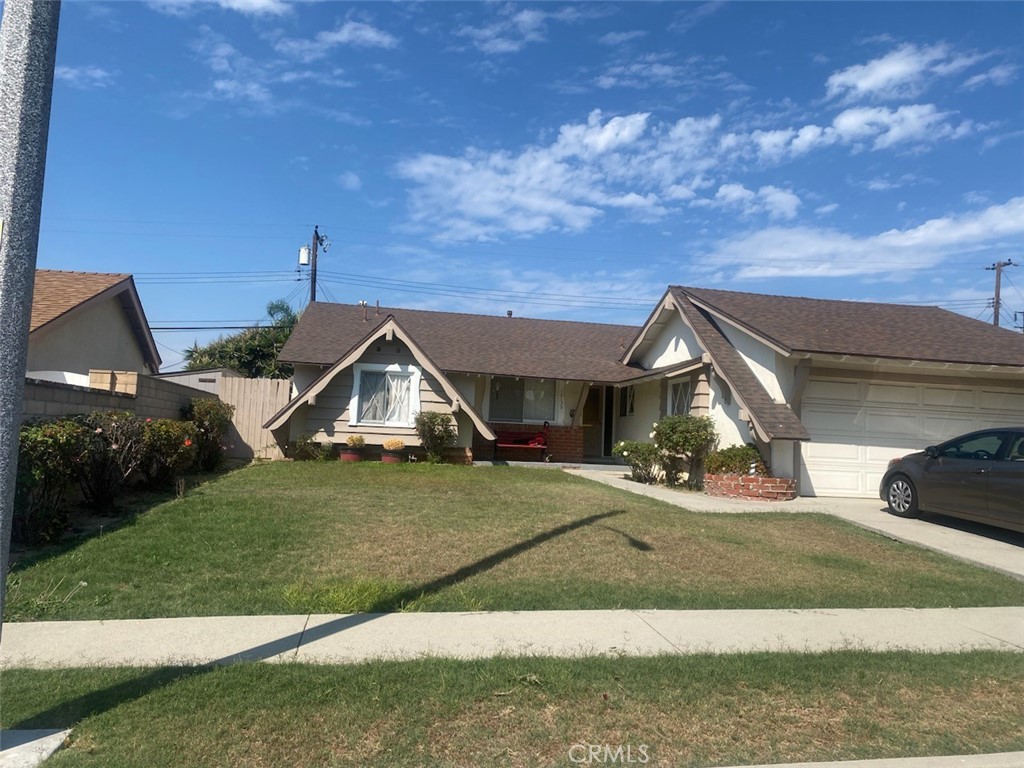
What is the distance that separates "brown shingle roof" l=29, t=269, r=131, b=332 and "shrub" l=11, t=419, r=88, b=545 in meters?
6.96

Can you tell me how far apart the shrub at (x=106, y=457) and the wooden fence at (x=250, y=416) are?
793cm

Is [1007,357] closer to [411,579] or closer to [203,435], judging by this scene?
[411,579]

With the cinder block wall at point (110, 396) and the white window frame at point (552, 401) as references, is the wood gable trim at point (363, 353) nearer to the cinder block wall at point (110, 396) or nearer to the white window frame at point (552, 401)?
the cinder block wall at point (110, 396)

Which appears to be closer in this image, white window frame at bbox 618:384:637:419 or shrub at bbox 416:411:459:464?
shrub at bbox 416:411:459:464

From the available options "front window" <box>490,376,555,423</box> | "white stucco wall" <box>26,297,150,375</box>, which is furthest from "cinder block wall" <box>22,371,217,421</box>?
"front window" <box>490,376,555,423</box>

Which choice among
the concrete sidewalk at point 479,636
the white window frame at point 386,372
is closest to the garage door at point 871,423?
the concrete sidewalk at point 479,636

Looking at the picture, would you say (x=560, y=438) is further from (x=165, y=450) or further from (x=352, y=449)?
(x=165, y=450)

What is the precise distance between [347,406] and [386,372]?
1.24 m

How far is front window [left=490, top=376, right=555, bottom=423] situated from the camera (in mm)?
21172

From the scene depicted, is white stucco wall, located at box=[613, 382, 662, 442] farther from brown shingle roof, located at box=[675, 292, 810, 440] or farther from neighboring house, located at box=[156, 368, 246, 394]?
neighboring house, located at box=[156, 368, 246, 394]

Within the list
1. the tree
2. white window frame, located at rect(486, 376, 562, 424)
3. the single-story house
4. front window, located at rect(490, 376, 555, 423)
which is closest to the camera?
the single-story house

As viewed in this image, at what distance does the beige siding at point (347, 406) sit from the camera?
1753 centimetres

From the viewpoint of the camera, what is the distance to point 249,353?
3503 cm

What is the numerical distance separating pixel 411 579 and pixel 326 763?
3.48m
